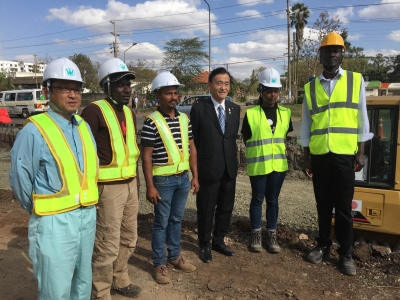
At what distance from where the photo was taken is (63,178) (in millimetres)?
2273

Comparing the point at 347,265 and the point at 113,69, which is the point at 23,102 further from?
the point at 347,265

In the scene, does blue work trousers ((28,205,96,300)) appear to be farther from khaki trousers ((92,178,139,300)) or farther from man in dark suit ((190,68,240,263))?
man in dark suit ((190,68,240,263))

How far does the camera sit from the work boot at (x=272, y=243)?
4176 millimetres

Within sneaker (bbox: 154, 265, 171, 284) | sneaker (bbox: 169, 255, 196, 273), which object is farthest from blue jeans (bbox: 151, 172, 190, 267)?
sneaker (bbox: 169, 255, 196, 273)

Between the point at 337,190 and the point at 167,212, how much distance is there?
1.70 meters

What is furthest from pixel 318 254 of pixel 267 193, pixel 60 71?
pixel 60 71

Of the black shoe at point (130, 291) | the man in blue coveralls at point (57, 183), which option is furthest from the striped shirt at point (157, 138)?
the black shoe at point (130, 291)

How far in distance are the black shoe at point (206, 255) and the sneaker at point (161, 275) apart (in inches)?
21.3

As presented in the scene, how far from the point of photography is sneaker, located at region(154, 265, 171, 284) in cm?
355

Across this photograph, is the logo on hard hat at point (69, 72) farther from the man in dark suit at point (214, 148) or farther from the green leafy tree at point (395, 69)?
the green leafy tree at point (395, 69)

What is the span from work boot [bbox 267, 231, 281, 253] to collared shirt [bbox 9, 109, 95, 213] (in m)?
2.72

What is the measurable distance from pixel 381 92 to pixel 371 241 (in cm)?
267

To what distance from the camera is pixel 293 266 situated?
152 inches

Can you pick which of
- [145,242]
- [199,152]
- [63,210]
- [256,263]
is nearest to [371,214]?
[256,263]
